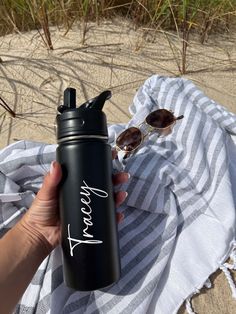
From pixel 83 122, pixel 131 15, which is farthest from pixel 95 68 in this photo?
pixel 83 122

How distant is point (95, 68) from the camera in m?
2.39

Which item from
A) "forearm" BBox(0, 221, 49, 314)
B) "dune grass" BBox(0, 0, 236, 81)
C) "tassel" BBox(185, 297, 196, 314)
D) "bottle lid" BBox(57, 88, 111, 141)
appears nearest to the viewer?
"bottle lid" BBox(57, 88, 111, 141)

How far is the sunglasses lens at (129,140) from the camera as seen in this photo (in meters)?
1.79

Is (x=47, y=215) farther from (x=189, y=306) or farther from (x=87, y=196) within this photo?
(x=189, y=306)

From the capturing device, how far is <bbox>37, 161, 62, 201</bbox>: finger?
1140mm

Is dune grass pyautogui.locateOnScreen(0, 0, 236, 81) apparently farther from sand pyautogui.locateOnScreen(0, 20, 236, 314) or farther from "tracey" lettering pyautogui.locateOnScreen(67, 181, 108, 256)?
"tracey" lettering pyautogui.locateOnScreen(67, 181, 108, 256)

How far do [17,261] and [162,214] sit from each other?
627mm

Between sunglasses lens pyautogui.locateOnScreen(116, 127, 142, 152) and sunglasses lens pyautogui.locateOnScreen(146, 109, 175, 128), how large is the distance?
10 cm

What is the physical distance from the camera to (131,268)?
4.87ft

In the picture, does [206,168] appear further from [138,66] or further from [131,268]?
[138,66]

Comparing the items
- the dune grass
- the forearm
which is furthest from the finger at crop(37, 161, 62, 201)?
the dune grass

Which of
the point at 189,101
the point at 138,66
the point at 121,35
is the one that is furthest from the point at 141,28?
the point at 189,101

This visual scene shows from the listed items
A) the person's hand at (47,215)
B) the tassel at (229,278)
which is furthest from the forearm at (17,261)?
the tassel at (229,278)

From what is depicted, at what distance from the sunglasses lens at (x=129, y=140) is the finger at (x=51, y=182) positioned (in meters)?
0.60
